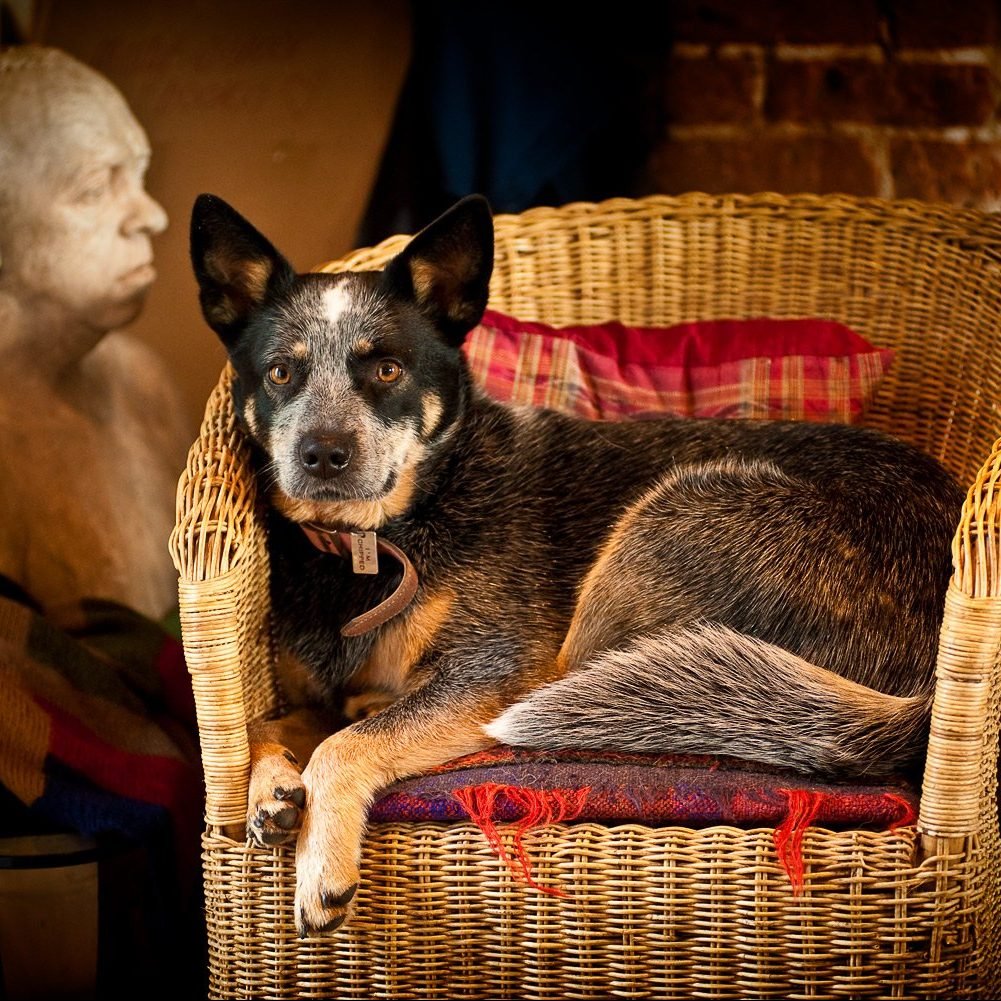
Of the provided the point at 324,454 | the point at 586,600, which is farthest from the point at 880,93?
the point at 324,454

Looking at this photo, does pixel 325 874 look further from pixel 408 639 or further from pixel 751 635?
pixel 751 635

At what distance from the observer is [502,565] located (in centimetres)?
216

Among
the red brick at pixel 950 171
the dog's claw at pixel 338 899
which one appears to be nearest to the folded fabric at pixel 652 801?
the dog's claw at pixel 338 899

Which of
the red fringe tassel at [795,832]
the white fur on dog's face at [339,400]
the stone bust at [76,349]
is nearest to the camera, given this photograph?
the red fringe tassel at [795,832]

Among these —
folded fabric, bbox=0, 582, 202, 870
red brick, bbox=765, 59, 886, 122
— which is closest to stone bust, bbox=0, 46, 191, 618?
folded fabric, bbox=0, 582, 202, 870

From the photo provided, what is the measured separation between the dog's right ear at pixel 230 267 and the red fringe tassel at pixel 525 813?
962mm

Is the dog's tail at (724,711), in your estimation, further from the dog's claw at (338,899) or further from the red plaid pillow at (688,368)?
the red plaid pillow at (688,368)

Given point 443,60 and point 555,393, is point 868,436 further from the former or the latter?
point 443,60

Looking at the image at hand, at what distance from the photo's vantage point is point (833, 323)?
104 inches

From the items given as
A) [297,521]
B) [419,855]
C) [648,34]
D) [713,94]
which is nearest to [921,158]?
[713,94]

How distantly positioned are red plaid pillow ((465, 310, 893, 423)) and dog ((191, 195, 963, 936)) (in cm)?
25

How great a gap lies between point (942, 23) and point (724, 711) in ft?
7.11

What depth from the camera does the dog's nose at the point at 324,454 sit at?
75.3 inches

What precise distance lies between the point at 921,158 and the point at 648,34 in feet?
2.66
